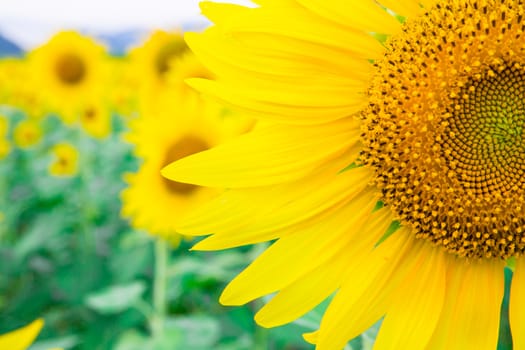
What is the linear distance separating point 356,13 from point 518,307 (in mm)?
615

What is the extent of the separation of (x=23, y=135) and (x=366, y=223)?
17.9 feet

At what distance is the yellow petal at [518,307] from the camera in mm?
1150

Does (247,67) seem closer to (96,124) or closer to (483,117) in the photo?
(483,117)

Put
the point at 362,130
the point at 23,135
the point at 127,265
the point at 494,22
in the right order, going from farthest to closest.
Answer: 1. the point at 23,135
2. the point at 127,265
3. the point at 362,130
4. the point at 494,22

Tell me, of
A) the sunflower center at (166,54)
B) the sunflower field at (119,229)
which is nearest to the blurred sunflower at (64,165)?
the sunflower field at (119,229)

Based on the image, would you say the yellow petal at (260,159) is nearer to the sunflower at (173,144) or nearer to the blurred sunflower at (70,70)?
the sunflower at (173,144)

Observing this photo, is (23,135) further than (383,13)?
Yes

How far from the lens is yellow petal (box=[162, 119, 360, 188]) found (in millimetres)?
1185

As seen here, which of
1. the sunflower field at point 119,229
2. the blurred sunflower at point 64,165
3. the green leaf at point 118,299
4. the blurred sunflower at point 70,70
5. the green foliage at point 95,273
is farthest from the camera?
the blurred sunflower at point 70,70

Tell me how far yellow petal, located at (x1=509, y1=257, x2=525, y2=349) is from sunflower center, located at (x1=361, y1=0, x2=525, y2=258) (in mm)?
50

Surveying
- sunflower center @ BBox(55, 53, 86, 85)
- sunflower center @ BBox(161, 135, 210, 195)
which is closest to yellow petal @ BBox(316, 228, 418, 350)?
sunflower center @ BBox(161, 135, 210, 195)

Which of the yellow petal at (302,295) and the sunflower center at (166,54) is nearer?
the yellow petal at (302,295)

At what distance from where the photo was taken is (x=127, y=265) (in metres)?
4.17

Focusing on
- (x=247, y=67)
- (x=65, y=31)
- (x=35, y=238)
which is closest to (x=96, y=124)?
(x=65, y=31)
